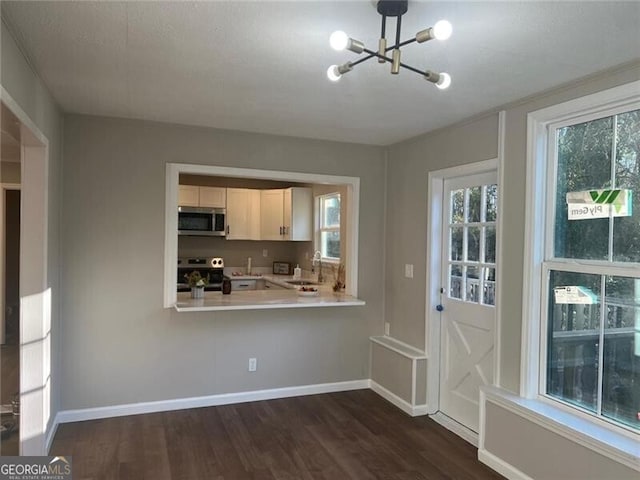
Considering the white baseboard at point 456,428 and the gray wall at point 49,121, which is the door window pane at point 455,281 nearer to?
the white baseboard at point 456,428

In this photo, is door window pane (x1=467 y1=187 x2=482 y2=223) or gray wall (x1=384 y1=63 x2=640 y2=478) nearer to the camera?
gray wall (x1=384 y1=63 x2=640 y2=478)

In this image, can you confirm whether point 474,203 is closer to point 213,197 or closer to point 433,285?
point 433,285

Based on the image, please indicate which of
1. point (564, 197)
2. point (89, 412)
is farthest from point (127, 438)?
point (564, 197)

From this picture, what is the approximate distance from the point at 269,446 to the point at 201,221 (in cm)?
349

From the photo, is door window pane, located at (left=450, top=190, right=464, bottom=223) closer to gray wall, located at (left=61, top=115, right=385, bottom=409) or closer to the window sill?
gray wall, located at (left=61, top=115, right=385, bottom=409)

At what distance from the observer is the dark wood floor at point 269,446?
2854 mm

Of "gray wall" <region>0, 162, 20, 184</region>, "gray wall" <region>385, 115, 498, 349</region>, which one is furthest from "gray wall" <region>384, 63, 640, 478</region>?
"gray wall" <region>0, 162, 20, 184</region>

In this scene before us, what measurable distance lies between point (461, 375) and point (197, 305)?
221 cm

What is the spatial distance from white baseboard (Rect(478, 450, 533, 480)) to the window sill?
0.35 metres

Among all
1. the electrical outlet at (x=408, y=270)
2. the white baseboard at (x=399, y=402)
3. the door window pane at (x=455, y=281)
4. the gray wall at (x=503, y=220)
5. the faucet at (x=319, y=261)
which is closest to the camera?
the gray wall at (x=503, y=220)

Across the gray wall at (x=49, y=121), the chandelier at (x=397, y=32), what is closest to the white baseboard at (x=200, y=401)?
the gray wall at (x=49, y=121)

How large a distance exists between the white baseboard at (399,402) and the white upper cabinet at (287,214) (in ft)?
8.09

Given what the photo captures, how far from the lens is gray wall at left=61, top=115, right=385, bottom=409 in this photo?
138 inches

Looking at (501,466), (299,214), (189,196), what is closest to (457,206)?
(501,466)
